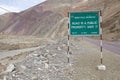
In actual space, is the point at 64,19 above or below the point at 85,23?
above

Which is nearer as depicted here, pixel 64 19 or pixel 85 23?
pixel 85 23

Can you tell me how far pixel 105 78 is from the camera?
12781 millimetres

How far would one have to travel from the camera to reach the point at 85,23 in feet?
50.9

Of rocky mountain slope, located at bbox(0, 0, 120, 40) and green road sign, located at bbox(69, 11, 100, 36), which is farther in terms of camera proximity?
rocky mountain slope, located at bbox(0, 0, 120, 40)

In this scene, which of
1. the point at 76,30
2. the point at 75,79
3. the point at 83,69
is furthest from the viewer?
the point at 76,30

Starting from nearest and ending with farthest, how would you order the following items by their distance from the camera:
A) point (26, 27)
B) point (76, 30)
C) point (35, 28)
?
point (76, 30) → point (35, 28) → point (26, 27)

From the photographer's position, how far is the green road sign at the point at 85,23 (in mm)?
15391

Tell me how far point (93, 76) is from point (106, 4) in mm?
112641

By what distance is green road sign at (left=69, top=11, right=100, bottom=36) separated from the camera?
15.4m

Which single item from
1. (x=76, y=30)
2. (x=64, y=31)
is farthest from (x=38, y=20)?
(x=76, y=30)

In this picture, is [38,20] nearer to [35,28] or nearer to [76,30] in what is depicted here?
[35,28]

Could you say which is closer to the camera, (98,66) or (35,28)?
(98,66)

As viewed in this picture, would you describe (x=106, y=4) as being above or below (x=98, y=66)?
above

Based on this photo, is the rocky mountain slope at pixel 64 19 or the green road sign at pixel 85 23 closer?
the green road sign at pixel 85 23
